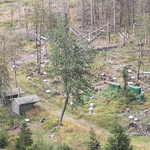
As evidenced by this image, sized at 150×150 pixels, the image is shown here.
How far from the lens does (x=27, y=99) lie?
46.2 metres

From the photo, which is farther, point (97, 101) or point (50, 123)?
point (97, 101)

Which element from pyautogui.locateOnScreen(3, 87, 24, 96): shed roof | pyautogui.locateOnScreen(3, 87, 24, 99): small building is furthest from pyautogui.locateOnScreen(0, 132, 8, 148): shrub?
pyautogui.locateOnScreen(3, 87, 24, 96): shed roof

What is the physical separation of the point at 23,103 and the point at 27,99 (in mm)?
908

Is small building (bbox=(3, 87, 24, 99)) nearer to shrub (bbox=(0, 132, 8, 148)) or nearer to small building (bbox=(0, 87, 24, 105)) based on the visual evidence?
small building (bbox=(0, 87, 24, 105))

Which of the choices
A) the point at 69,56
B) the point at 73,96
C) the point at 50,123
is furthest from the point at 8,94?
the point at 69,56

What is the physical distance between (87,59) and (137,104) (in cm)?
1159

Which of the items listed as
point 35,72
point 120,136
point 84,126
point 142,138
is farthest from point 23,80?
point 120,136

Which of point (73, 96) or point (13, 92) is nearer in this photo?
point (73, 96)

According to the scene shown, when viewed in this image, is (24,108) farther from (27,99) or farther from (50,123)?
(50,123)

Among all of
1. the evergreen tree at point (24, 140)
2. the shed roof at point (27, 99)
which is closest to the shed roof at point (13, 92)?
the shed roof at point (27, 99)

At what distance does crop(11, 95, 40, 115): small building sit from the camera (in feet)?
150

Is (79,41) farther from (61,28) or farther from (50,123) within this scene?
(50,123)

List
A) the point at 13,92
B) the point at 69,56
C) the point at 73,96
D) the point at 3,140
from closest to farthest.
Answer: the point at 69,56 < the point at 3,140 < the point at 73,96 < the point at 13,92

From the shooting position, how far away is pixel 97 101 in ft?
154
